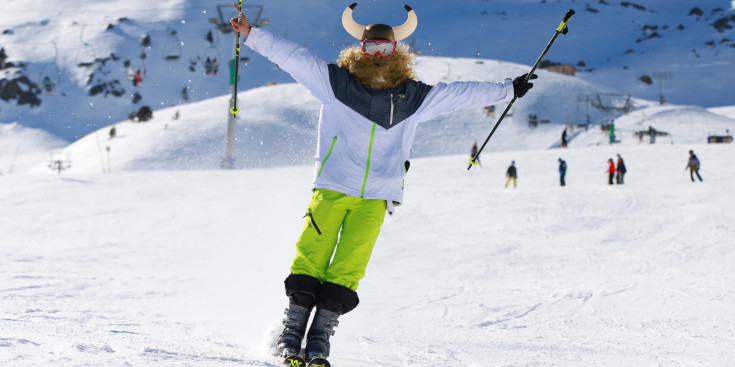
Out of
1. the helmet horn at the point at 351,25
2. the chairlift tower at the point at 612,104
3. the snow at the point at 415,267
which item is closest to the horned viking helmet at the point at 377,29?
the helmet horn at the point at 351,25

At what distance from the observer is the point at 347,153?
3826mm

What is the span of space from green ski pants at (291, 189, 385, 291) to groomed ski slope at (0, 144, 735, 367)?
59 centimetres

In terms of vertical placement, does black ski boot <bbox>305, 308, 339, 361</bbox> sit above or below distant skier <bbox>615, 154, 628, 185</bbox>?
below

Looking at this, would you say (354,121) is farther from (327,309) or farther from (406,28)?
(327,309)

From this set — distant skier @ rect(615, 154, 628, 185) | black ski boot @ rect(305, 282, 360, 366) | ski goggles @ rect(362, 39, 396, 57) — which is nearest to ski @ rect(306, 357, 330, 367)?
black ski boot @ rect(305, 282, 360, 366)

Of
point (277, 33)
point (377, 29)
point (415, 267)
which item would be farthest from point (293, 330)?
point (277, 33)

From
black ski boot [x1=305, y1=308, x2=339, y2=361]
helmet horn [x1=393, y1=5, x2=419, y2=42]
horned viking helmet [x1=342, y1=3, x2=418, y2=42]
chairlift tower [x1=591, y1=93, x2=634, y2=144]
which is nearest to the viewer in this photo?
black ski boot [x1=305, y1=308, x2=339, y2=361]

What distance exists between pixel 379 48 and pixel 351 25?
40 cm

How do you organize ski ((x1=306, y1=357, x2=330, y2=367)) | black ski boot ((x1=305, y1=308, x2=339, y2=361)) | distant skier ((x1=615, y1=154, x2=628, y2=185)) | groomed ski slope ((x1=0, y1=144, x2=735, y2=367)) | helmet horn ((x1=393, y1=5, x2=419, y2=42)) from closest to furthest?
1. ski ((x1=306, y1=357, x2=330, y2=367))
2. black ski boot ((x1=305, y1=308, x2=339, y2=361))
3. helmet horn ((x1=393, y1=5, x2=419, y2=42))
4. groomed ski slope ((x1=0, y1=144, x2=735, y2=367))
5. distant skier ((x1=615, y1=154, x2=628, y2=185))

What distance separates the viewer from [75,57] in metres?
98.5

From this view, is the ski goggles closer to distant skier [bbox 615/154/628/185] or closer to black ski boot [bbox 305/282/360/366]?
black ski boot [bbox 305/282/360/366]

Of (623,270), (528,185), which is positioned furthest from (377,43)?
(528,185)

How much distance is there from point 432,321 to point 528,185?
1671 cm

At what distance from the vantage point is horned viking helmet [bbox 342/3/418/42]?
3.89 meters
